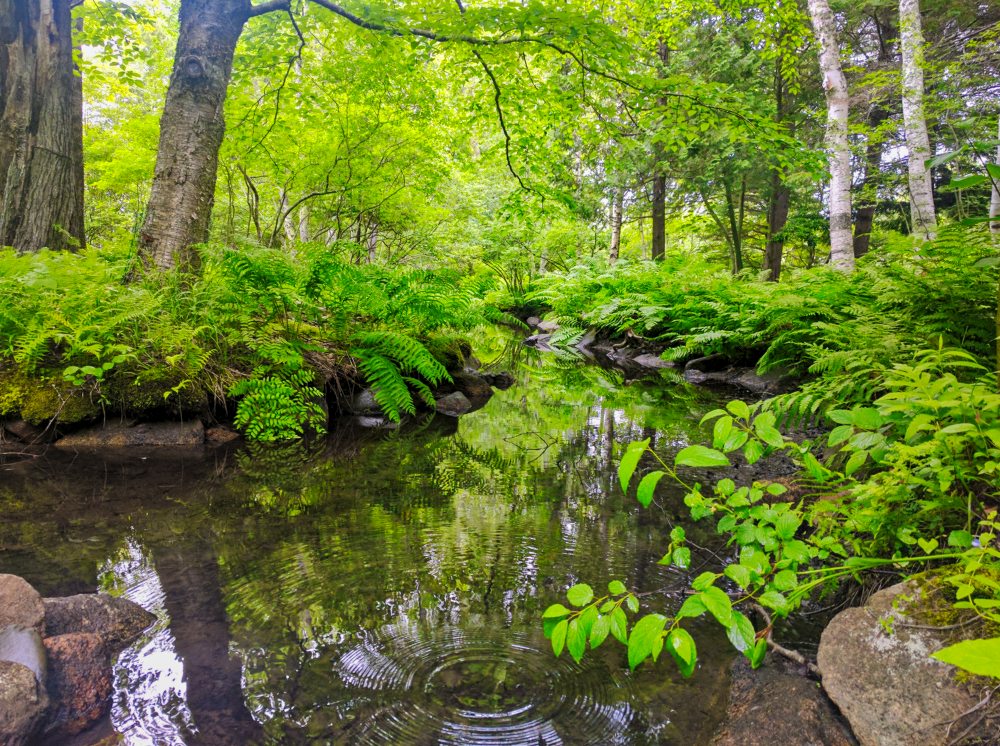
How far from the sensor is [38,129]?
629 centimetres

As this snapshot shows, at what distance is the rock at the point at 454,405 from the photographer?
19.2ft

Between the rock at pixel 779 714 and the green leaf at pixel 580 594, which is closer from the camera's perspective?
the green leaf at pixel 580 594

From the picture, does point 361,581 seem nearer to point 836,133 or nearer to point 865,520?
point 865,520

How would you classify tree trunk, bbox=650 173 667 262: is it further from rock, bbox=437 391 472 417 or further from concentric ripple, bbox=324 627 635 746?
concentric ripple, bbox=324 627 635 746

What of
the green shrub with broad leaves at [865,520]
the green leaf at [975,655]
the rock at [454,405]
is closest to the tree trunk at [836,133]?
the rock at [454,405]

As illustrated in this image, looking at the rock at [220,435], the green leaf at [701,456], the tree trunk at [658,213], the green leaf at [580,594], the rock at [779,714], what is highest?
the tree trunk at [658,213]

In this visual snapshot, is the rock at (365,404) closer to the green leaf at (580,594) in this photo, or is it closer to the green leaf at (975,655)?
the green leaf at (580,594)

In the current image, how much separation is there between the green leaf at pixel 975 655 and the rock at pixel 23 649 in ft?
6.82

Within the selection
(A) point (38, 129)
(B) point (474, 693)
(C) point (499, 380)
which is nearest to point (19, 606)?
(B) point (474, 693)

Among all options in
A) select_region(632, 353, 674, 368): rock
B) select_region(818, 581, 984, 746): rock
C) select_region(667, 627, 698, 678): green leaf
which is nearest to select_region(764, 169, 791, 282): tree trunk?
select_region(632, 353, 674, 368): rock

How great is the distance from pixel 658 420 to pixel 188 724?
14.5 feet

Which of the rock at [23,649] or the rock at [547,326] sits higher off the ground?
the rock at [547,326]

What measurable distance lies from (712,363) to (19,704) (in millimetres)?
8120

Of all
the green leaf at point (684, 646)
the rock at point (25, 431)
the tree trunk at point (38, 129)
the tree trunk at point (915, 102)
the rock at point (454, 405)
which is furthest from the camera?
the tree trunk at point (915, 102)
